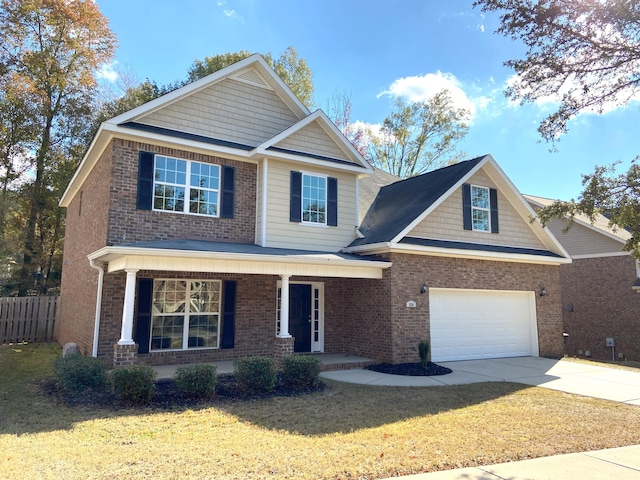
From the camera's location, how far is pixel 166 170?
11336mm

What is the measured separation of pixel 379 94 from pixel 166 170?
24.1 meters

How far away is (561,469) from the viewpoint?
4.88 metres

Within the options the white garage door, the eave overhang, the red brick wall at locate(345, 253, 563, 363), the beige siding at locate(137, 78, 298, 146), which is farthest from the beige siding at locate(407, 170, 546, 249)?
the beige siding at locate(137, 78, 298, 146)

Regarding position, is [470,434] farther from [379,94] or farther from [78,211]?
[379,94]

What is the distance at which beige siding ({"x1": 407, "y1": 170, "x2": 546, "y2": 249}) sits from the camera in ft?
43.1

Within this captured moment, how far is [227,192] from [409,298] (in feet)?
18.6

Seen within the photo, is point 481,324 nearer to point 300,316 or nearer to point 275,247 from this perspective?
point 300,316

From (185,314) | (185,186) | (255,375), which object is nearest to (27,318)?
(185,314)

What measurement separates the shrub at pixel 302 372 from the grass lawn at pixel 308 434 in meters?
0.47

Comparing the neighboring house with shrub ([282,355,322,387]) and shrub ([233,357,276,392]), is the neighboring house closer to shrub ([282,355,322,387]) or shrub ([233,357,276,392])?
shrub ([282,355,322,387])

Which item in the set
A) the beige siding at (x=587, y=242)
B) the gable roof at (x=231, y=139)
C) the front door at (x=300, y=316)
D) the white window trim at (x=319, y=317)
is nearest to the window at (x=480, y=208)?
the gable roof at (x=231, y=139)

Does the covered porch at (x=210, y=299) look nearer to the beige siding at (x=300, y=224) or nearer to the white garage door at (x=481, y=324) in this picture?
the beige siding at (x=300, y=224)

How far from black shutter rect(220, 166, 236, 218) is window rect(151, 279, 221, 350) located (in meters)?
1.85

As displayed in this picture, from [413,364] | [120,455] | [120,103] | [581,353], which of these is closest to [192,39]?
[120,103]
